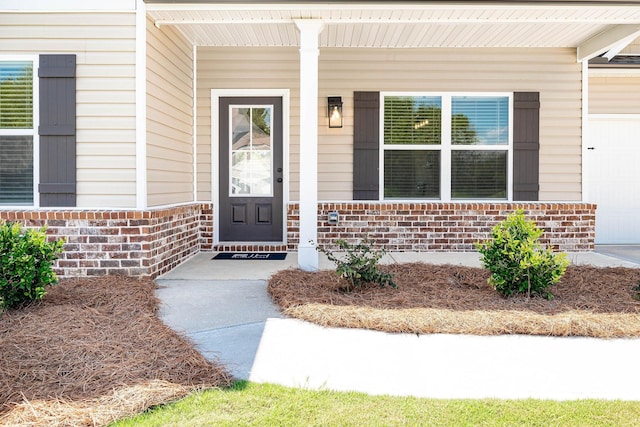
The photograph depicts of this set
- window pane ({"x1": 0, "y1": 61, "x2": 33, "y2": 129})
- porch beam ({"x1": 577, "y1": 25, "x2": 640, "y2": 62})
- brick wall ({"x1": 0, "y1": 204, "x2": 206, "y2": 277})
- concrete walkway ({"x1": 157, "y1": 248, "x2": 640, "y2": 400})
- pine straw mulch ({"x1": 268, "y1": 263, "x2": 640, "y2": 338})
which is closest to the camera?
concrete walkway ({"x1": 157, "y1": 248, "x2": 640, "y2": 400})

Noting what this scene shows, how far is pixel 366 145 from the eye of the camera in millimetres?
6910

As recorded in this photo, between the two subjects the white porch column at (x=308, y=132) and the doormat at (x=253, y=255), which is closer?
the white porch column at (x=308, y=132)

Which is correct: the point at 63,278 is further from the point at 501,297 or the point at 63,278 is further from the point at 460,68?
the point at 460,68

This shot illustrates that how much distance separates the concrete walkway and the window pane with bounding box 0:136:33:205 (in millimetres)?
2212

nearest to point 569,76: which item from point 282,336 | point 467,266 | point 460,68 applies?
point 460,68

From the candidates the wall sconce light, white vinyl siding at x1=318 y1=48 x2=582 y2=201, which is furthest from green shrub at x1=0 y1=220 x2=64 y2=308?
the wall sconce light

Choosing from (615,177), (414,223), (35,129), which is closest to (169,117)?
(35,129)

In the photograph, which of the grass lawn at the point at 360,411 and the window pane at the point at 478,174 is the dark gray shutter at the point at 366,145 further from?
the grass lawn at the point at 360,411

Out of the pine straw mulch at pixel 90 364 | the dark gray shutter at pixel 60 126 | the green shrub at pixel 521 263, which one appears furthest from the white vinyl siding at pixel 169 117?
the green shrub at pixel 521 263

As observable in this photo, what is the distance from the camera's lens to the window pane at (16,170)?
502 centimetres

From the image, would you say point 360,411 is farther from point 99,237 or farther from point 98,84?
point 98,84

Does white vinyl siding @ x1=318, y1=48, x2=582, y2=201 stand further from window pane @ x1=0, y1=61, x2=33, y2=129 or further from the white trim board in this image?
window pane @ x1=0, y1=61, x2=33, y2=129

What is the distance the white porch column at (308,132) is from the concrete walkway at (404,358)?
139cm

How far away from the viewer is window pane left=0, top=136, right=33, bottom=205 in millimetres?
5023
